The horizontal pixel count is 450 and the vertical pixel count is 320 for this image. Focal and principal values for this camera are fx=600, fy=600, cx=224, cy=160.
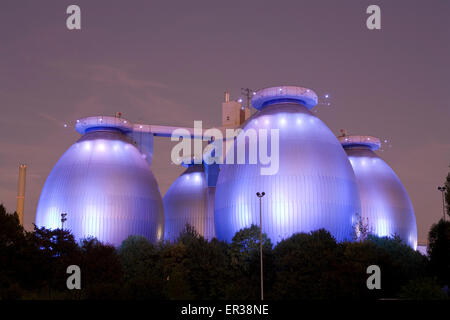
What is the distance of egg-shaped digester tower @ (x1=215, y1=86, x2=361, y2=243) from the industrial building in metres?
0.11

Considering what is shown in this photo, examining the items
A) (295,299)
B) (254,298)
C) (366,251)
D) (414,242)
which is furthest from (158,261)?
(414,242)

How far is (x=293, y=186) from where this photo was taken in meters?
66.5

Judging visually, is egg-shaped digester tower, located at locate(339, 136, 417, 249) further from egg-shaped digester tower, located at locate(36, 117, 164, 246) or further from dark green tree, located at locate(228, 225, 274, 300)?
egg-shaped digester tower, located at locate(36, 117, 164, 246)

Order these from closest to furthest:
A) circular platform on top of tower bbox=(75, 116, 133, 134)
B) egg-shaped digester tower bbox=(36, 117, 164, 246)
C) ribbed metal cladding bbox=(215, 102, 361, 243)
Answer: ribbed metal cladding bbox=(215, 102, 361, 243)
egg-shaped digester tower bbox=(36, 117, 164, 246)
circular platform on top of tower bbox=(75, 116, 133, 134)

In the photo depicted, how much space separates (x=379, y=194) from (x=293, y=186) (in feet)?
83.9

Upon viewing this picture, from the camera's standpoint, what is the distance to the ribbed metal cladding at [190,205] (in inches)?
3812

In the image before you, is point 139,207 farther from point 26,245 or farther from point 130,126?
point 26,245

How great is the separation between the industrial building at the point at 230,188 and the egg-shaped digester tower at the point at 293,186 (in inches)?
4.4

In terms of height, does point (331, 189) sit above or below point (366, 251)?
above

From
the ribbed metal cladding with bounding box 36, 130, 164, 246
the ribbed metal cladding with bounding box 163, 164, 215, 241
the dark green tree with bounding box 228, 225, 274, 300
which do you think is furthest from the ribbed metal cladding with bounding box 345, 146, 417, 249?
the ribbed metal cladding with bounding box 36, 130, 164, 246

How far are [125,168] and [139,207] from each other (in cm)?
566

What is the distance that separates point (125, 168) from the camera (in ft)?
266

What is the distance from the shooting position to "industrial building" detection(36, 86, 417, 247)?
66688 millimetres

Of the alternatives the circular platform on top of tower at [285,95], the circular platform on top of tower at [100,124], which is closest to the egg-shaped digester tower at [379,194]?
the circular platform on top of tower at [285,95]
